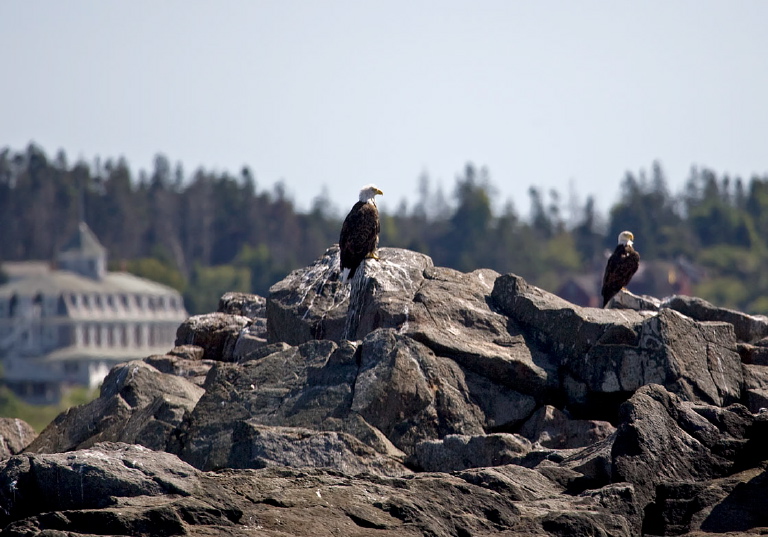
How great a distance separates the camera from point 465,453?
1098 centimetres

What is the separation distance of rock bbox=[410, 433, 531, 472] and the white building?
95.8m

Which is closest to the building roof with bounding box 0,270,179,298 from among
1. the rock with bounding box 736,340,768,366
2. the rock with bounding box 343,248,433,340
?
the rock with bounding box 343,248,433,340

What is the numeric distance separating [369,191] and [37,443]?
4.76m

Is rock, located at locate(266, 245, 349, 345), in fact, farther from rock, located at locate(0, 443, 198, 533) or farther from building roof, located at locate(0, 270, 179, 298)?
building roof, located at locate(0, 270, 179, 298)

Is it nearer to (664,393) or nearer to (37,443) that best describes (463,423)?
(664,393)

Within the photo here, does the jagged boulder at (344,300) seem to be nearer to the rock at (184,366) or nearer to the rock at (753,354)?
the rock at (184,366)

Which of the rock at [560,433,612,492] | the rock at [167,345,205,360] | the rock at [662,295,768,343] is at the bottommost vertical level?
the rock at [560,433,612,492]

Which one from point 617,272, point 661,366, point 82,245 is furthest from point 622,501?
point 82,245

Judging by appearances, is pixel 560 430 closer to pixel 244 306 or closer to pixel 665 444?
pixel 665 444

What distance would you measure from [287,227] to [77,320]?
36097mm

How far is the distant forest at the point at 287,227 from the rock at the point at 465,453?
350 ft

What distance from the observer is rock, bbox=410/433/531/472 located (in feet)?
35.8

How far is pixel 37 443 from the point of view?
13.6m

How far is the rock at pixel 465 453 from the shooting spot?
35.8 ft
